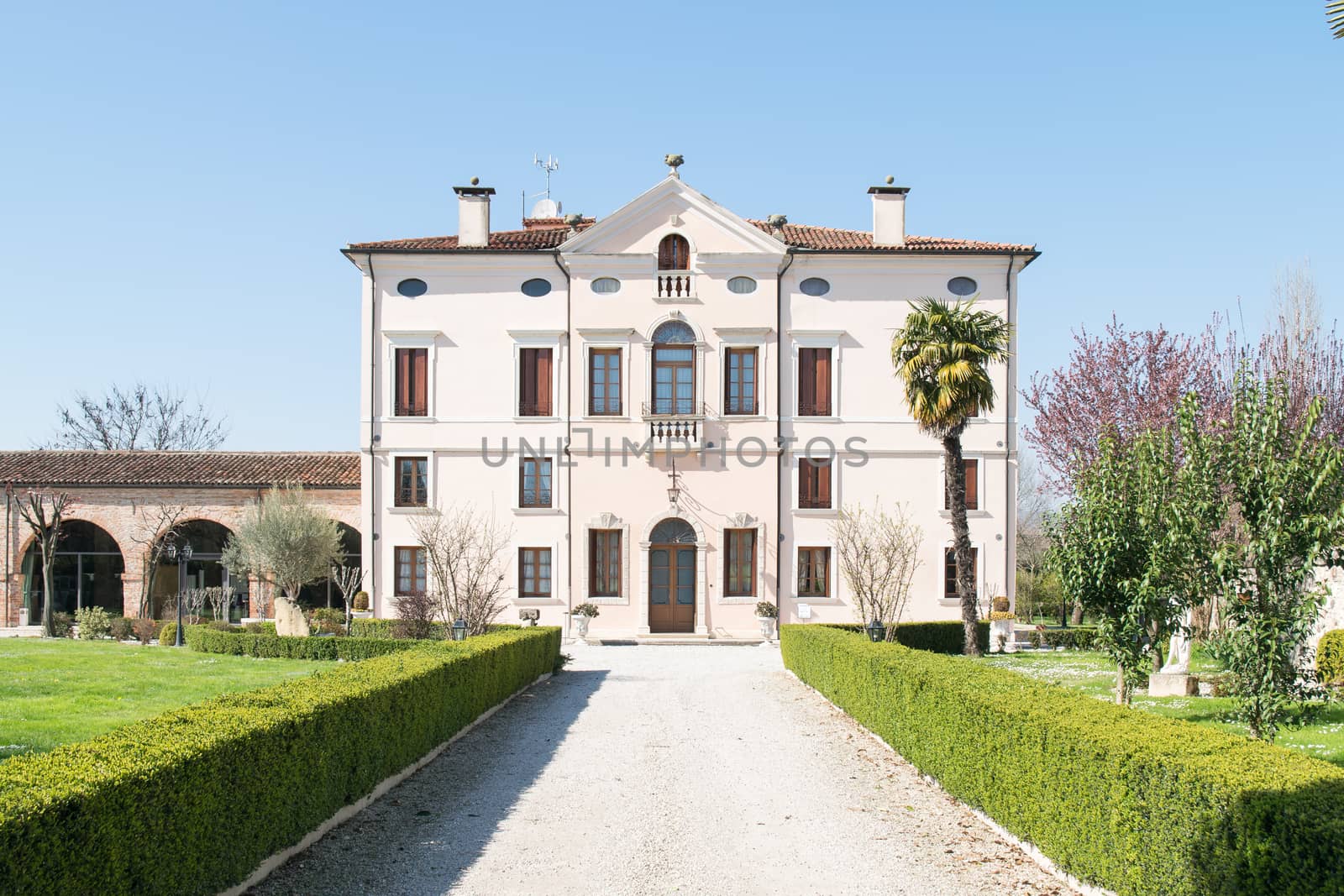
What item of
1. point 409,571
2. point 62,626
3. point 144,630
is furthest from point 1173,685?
point 62,626

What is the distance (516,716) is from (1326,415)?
25.7 metres

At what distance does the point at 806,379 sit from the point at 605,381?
5207 mm

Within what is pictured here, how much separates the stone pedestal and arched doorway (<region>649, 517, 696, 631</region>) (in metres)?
14.2

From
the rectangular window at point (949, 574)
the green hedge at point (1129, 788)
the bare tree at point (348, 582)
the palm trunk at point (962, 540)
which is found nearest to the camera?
the green hedge at point (1129, 788)

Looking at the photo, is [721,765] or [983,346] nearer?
[721,765]

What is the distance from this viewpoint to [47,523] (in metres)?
31.7

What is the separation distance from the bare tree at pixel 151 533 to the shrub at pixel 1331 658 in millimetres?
27377

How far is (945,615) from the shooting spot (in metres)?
29.4

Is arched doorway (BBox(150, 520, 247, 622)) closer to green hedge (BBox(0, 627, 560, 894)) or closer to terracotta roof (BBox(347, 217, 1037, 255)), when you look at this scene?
terracotta roof (BBox(347, 217, 1037, 255))

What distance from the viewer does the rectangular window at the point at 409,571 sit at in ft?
96.4

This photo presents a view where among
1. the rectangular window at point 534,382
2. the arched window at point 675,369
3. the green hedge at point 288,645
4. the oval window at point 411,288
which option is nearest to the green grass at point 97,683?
the green hedge at point 288,645

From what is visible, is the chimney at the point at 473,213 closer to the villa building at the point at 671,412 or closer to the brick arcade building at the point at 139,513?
the villa building at the point at 671,412

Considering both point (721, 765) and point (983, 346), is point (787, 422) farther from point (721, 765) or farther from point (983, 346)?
point (721, 765)

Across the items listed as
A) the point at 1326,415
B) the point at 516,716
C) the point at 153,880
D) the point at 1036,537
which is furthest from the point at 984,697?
the point at 1036,537
